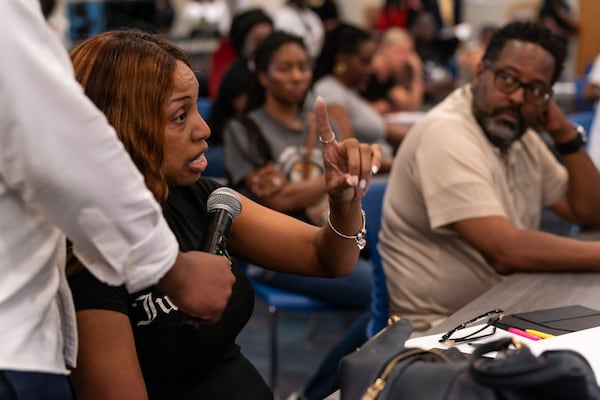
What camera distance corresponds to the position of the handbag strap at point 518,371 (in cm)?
107

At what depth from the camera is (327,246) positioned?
180 centimetres

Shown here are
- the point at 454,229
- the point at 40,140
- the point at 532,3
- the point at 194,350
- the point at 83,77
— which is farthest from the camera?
the point at 532,3

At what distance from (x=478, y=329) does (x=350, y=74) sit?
3.15 metres

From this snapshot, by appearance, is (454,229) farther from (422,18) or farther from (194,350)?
(422,18)

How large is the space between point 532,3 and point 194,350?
486 inches

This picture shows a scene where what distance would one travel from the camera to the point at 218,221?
1.43 meters

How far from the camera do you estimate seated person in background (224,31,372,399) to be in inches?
126

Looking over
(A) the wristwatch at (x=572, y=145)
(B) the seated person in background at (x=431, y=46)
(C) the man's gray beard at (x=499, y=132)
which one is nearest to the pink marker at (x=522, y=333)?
(C) the man's gray beard at (x=499, y=132)

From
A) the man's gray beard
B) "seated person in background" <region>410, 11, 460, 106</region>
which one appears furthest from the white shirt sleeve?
"seated person in background" <region>410, 11, 460, 106</region>

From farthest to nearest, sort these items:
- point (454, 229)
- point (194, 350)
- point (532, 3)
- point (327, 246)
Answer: point (532, 3), point (454, 229), point (327, 246), point (194, 350)

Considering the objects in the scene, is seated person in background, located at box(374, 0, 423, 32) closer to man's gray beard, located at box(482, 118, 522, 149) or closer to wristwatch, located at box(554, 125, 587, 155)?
wristwatch, located at box(554, 125, 587, 155)

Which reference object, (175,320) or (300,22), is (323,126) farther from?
(300,22)

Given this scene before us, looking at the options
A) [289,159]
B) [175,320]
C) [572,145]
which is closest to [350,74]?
[289,159]

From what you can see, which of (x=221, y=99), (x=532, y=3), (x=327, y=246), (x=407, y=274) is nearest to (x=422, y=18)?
(x=532, y=3)
